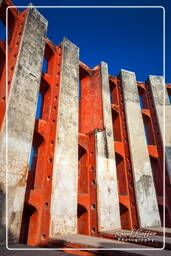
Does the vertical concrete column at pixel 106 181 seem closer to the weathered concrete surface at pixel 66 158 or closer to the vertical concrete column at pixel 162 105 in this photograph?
the weathered concrete surface at pixel 66 158

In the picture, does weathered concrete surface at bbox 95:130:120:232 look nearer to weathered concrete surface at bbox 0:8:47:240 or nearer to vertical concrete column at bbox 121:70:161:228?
vertical concrete column at bbox 121:70:161:228

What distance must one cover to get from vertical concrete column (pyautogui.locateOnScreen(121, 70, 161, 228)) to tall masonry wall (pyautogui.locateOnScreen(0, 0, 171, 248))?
0.06 m

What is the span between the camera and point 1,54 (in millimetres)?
10336

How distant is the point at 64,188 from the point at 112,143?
15.2 ft

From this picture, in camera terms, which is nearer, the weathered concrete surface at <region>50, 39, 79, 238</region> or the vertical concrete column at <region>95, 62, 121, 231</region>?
the weathered concrete surface at <region>50, 39, 79, 238</region>

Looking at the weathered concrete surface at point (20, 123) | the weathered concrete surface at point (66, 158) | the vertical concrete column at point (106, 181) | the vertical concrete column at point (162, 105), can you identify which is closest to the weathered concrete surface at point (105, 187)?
the vertical concrete column at point (106, 181)

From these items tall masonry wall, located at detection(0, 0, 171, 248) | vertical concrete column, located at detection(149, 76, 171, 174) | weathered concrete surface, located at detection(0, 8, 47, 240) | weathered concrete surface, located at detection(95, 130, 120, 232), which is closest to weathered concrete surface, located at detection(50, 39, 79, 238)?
tall masonry wall, located at detection(0, 0, 171, 248)

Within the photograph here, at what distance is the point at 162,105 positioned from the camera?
14.8 m

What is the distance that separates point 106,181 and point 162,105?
8.91 metres

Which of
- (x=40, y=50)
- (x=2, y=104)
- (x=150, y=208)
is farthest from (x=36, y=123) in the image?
(x=150, y=208)

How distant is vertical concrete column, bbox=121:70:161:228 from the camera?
10250 millimetres

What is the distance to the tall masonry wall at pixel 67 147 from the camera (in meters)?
7.25

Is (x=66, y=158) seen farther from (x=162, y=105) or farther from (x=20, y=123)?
(x=162, y=105)

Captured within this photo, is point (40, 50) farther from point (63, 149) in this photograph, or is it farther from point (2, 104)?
point (63, 149)
